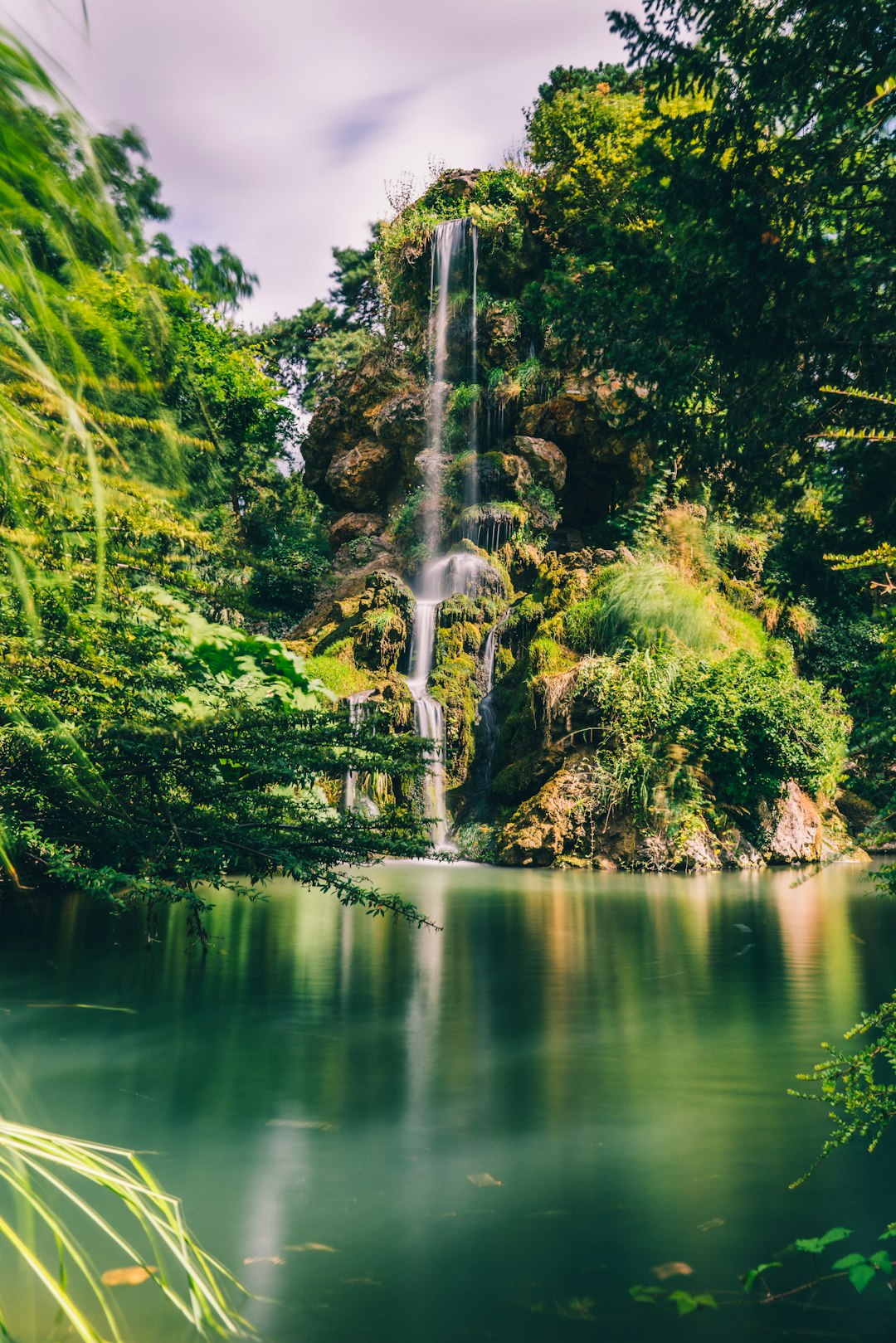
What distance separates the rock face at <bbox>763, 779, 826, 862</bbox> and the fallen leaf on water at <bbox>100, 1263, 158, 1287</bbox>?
12.1 metres

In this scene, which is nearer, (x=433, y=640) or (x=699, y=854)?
(x=699, y=854)

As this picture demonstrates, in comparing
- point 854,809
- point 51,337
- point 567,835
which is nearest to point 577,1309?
point 51,337

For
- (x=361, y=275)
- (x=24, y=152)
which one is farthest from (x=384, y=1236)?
(x=361, y=275)

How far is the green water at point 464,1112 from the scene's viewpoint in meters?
2.01

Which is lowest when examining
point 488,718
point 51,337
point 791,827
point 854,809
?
point 791,827

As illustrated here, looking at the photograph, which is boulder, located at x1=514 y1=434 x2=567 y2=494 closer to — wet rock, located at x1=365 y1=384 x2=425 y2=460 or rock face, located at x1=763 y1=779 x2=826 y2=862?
wet rock, located at x1=365 y1=384 x2=425 y2=460

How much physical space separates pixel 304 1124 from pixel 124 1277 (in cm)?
102

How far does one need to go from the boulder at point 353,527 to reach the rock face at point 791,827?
39.0 ft

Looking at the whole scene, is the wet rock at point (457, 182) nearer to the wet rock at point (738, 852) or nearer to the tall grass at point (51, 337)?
the wet rock at point (738, 852)

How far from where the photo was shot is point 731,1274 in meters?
2.09

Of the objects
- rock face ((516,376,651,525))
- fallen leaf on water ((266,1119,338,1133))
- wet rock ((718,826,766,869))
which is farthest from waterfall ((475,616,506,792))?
fallen leaf on water ((266,1119,338,1133))

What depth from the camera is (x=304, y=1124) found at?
118 inches

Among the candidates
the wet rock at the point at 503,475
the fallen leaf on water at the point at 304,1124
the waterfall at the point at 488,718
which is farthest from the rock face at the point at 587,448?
the fallen leaf on water at the point at 304,1124

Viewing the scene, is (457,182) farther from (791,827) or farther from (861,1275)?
(861,1275)
